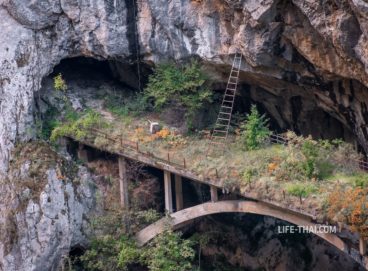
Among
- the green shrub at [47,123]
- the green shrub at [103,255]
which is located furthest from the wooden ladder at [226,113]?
the green shrub at [47,123]

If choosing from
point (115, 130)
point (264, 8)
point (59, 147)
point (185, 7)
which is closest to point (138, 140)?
point (115, 130)

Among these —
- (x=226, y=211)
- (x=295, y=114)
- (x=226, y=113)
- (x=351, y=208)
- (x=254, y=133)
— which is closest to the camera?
(x=351, y=208)

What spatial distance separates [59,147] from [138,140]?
2504 mm

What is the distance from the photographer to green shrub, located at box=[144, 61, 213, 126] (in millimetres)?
17562

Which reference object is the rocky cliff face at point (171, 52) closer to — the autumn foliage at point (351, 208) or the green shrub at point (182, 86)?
the green shrub at point (182, 86)

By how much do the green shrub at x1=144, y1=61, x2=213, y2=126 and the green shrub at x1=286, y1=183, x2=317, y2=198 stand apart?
4450mm

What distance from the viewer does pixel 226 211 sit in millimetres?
15477

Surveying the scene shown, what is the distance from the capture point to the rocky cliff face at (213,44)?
47.9 feet

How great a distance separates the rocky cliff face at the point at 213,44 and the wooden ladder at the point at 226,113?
0.79 ft

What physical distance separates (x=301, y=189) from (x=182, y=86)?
527 cm

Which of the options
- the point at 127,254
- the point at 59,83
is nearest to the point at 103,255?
the point at 127,254

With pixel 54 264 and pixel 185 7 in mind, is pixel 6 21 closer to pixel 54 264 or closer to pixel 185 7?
pixel 185 7

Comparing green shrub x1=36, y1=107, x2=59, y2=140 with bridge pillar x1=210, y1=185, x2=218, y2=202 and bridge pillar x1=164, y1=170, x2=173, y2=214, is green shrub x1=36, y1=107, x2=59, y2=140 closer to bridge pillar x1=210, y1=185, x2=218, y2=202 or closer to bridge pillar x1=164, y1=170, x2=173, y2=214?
bridge pillar x1=164, y1=170, x2=173, y2=214

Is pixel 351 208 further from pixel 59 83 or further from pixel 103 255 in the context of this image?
pixel 59 83
